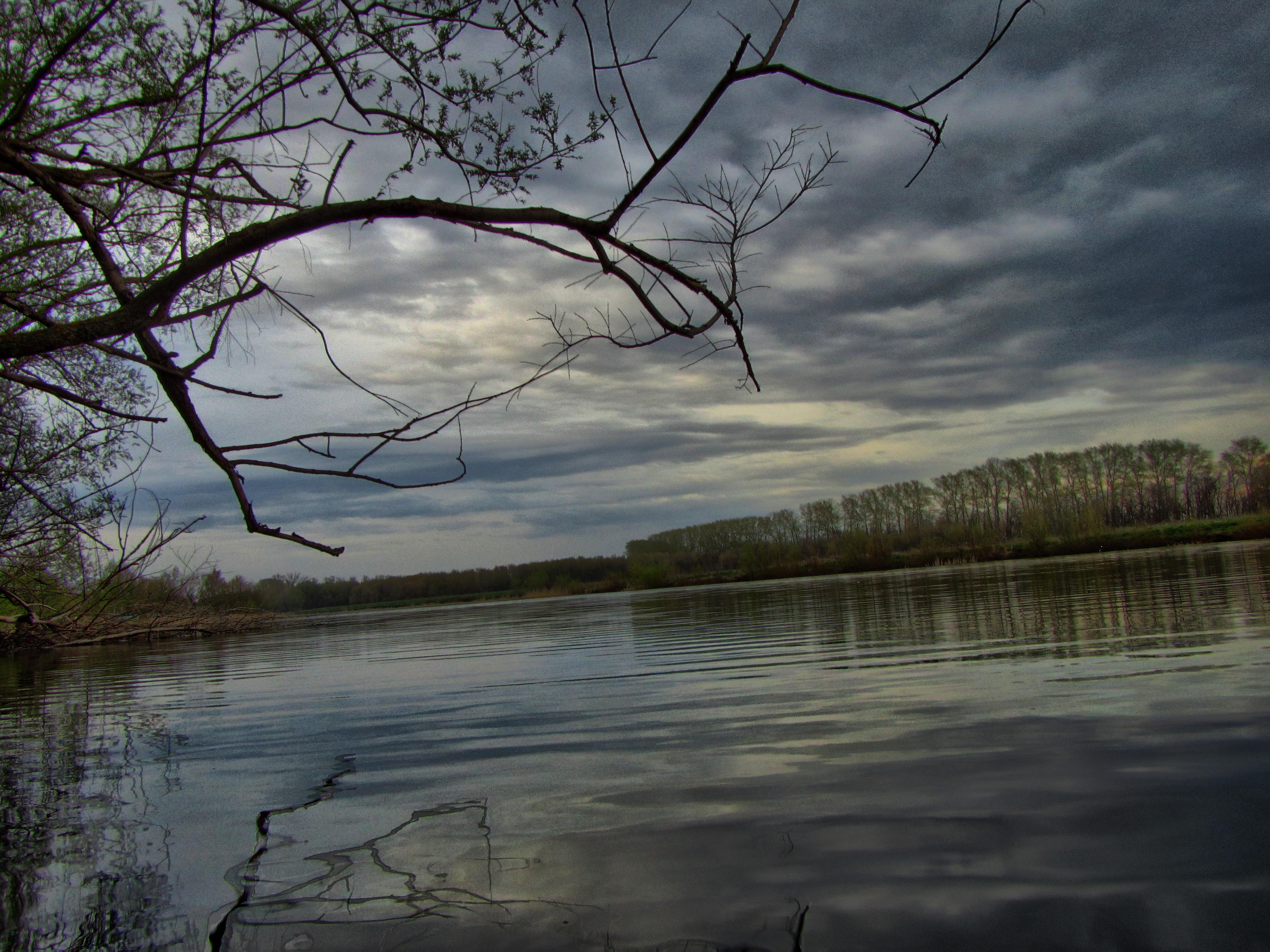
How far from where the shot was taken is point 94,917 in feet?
6.79

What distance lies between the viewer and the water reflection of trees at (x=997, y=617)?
688 centimetres

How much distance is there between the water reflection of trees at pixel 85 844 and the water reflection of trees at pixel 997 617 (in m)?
5.13

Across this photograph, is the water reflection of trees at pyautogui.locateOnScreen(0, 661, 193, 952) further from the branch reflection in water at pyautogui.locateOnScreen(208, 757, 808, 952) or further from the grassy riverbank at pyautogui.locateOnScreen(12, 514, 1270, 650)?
the grassy riverbank at pyautogui.locateOnScreen(12, 514, 1270, 650)

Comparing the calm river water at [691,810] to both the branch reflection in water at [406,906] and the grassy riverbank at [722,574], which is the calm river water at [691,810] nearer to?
the branch reflection in water at [406,906]

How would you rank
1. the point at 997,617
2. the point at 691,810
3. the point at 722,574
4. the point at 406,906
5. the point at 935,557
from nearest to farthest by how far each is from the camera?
the point at 406,906 < the point at 691,810 < the point at 997,617 < the point at 935,557 < the point at 722,574

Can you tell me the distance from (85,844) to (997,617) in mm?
9809

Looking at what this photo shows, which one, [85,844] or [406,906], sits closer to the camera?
[406,906]

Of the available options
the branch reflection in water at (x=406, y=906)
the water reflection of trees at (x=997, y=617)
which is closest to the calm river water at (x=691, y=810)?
the branch reflection in water at (x=406, y=906)

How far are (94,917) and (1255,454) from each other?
97.3 meters

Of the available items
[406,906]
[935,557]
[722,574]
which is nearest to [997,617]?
[406,906]

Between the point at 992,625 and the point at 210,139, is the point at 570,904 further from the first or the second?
the point at 992,625

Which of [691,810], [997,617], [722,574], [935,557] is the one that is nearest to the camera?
[691,810]

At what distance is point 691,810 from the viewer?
8.95 ft

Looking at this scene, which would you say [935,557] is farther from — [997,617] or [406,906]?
[406,906]
